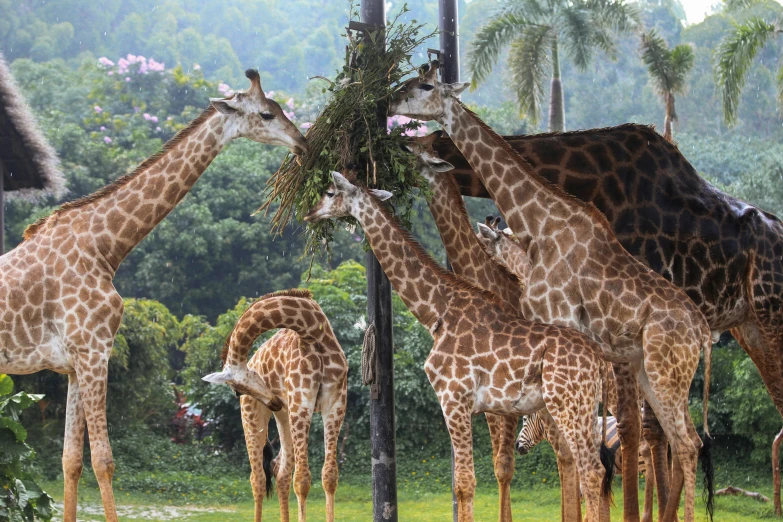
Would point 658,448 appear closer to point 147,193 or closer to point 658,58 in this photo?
point 147,193

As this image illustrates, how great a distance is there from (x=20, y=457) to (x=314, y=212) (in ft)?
10.2

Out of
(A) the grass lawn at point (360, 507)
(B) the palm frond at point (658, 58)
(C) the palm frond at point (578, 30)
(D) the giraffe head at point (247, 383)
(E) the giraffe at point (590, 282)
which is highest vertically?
(C) the palm frond at point (578, 30)

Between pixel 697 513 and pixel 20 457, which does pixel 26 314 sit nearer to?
pixel 20 457

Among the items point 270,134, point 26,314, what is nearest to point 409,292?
point 270,134

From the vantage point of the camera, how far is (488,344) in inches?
246

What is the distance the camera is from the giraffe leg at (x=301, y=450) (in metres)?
6.93

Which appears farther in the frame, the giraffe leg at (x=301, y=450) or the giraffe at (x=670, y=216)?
the giraffe at (x=670, y=216)

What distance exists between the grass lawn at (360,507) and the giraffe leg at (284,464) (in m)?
2.85

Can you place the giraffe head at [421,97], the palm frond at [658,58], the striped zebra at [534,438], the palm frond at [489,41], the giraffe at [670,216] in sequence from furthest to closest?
the palm frond at [658,58] → the palm frond at [489,41] → the striped zebra at [534,438] → the giraffe at [670,216] → the giraffe head at [421,97]

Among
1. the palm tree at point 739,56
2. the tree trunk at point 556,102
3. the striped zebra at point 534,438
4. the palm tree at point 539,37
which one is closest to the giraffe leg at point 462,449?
the striped zebra at point 534,438

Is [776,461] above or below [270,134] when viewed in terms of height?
below

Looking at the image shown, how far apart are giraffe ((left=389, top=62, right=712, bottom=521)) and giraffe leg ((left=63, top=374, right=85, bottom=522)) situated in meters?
3.13

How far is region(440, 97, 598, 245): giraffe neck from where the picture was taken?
269 inches

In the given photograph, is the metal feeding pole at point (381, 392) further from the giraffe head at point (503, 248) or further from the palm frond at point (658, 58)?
the palm frond at point (658, 58)
